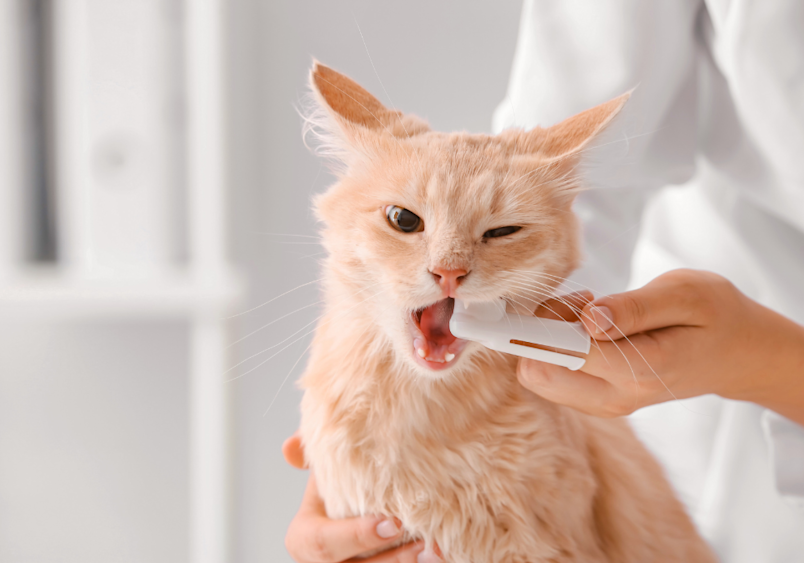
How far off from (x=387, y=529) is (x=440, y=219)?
1.50 feet

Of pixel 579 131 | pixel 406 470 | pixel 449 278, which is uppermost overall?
pixel 579 131

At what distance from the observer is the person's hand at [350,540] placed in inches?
31.0

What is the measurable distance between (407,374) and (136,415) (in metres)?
1.43

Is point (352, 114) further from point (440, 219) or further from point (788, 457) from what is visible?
point (788, 457)

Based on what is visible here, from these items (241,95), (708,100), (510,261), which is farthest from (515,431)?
(241,95)

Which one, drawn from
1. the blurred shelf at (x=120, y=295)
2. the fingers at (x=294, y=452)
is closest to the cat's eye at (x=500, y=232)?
the fingers at (x=294, y=452)

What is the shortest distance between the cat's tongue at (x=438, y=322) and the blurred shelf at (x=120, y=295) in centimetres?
121

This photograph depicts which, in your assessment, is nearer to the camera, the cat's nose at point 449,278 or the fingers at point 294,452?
the cat's nose at point 449,278

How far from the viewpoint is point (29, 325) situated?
1663mm

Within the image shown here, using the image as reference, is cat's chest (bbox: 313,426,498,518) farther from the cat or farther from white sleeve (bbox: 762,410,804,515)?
white sleeve (bbox: 762,410,804,515)

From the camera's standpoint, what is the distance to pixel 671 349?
2.61ft

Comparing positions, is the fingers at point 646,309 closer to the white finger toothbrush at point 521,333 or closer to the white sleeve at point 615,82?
the white finger toothbrush at point 521,333

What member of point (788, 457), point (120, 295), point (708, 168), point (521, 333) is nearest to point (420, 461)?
point (521, 333)

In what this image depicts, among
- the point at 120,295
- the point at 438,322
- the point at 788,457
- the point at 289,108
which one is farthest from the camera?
the point at 289,108
